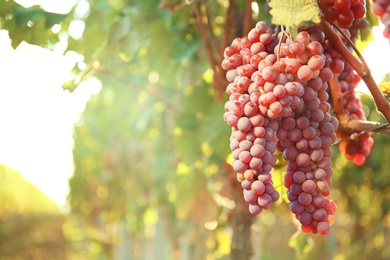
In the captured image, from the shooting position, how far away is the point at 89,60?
1596 millimetres

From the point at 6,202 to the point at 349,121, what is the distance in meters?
9.96

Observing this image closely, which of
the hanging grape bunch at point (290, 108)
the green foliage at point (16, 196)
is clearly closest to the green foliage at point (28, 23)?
the hanging grape bunch at point (290, 108)

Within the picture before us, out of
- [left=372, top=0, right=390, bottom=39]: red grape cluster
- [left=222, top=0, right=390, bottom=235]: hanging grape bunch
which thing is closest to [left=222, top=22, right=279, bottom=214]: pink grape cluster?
[left=222, top=0, right=390, bottom=235]: hanging grape bunch

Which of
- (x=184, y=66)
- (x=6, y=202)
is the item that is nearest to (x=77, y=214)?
(x=6, y=202)

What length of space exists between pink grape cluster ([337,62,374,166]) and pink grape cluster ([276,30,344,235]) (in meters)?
0.22

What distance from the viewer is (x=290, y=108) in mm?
827

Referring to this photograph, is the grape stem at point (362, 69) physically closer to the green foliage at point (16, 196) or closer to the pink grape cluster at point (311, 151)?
the pink grape cluster at point (311, 151)

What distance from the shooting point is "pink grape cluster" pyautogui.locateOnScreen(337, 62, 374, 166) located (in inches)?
43.9

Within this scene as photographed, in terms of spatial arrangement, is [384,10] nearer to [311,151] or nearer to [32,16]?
[311,151]

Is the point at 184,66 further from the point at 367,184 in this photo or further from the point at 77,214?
the point at 77,214

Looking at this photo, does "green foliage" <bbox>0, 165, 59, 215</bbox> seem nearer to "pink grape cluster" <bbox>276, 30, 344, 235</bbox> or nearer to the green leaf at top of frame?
the green leaf at top of frame

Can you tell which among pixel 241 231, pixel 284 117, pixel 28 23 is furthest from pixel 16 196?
pixel 284 117

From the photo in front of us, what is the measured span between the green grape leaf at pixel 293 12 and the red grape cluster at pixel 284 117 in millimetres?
42

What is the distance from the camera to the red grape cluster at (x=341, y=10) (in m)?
0.84
